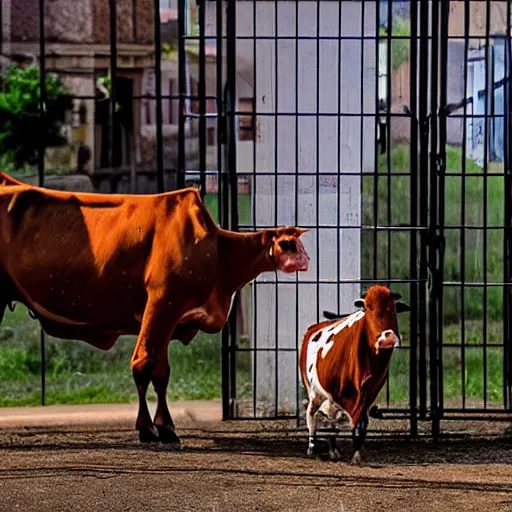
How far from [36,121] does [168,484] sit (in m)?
6.63

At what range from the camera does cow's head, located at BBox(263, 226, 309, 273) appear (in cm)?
771

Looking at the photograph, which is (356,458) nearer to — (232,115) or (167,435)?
(167,435)

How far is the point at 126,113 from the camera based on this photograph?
1285cm

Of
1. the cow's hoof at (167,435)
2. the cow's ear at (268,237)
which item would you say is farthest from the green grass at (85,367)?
the cow's ear at (268,237)

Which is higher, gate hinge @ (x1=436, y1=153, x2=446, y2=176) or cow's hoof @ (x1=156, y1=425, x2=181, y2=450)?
gate hinge @ (x1=436, y1=153, x2=446, y2=176)

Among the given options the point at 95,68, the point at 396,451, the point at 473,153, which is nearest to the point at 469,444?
the point at 396,451

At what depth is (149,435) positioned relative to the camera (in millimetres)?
7844

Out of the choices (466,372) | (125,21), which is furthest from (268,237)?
(125,21)

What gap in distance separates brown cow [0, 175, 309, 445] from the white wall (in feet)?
3.07

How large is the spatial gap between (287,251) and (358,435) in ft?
3.25

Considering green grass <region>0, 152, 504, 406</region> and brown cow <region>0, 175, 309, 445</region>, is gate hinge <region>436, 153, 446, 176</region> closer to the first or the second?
brown cow <region>0, 175, 309, 445</region>

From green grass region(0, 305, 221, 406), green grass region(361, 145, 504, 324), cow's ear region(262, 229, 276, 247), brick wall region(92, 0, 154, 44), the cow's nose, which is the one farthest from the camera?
brick wall region(92, 0, 154, 44)

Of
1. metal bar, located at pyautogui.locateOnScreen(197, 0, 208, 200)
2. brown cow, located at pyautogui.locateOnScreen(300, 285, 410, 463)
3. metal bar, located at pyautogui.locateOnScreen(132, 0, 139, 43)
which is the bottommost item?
brown cow, located at pyautogui.locateOnScreen(300, 285, 410, 463)

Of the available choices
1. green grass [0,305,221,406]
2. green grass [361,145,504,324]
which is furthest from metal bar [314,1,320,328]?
green grass [361,145,504,324]
